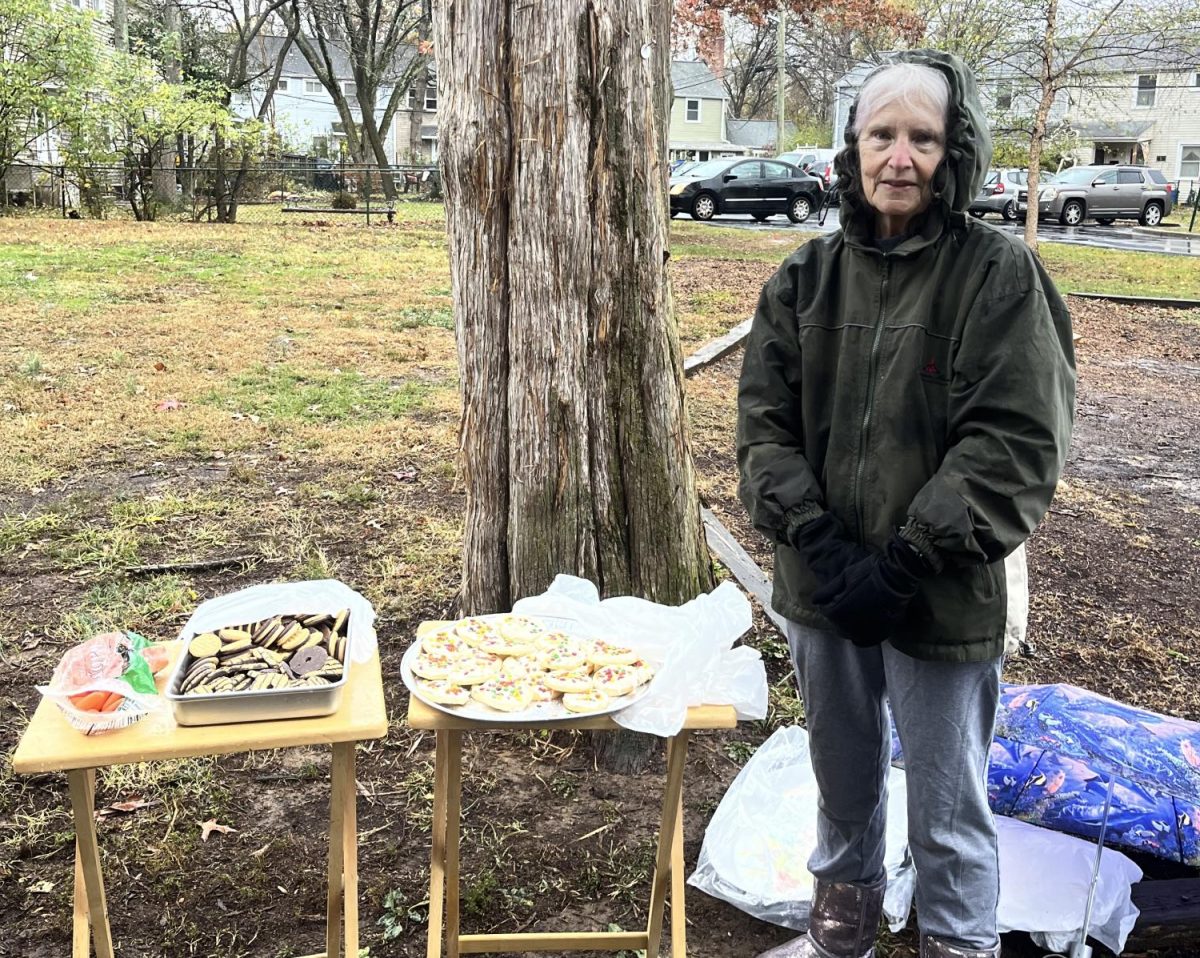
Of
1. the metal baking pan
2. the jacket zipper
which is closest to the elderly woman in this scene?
the jacket zipper

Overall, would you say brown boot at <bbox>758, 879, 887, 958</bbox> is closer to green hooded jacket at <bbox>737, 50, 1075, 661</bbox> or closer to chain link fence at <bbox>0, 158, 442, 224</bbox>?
green hooded jacket at <bbox>737, 50, 1075, 661</bbox>

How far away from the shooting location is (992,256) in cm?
197

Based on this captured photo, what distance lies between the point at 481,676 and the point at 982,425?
1076 millimetres

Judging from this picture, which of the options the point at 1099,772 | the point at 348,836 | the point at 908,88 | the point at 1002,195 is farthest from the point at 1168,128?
the point at 348,836

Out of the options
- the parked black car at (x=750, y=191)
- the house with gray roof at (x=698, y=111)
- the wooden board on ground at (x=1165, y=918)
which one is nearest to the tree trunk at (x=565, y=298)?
the wooden board on ground at (x=1165, y=918)

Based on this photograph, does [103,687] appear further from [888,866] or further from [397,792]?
[888,866]

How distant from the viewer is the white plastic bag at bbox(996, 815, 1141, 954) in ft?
8.30

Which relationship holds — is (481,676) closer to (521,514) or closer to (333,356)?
(521,514)

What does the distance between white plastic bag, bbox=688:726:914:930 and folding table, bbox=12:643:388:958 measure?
1.01 m

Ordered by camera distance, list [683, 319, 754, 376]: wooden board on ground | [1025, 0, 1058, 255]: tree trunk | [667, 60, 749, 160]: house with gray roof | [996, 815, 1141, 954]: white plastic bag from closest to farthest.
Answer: [996, 815, 1141, 954]: white plastic bag < [683, 319, 754, 376]: wooden board on ground < [1025, 0, 1058, 255]: tree trunk < [667, 60, 749, 160]: house with gray roof

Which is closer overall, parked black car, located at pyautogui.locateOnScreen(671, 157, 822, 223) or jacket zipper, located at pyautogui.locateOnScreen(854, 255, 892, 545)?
jacket zipper, located at pyautogui.locateOnScreen(854, 255, 892, 545)

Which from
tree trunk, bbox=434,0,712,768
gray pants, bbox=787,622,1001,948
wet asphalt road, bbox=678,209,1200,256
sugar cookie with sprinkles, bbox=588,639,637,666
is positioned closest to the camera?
gray pants, bbox=787,622,1001,948

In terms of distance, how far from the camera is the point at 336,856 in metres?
2.20

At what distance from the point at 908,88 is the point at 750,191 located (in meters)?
22.8
